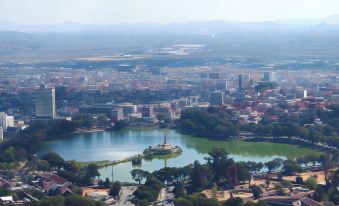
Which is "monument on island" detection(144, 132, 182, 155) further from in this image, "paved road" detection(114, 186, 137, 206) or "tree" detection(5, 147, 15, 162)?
"paved road" detection(114, 186, 137, 206)

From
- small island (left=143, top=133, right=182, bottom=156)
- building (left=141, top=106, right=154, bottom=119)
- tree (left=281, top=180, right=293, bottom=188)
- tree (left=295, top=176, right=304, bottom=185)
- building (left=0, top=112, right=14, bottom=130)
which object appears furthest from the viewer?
building (left=141, top=106, right=154, bottom=119)

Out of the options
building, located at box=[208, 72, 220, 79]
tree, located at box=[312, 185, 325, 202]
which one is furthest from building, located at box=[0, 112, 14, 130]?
building, located at box=[208, 72, 220, 79]

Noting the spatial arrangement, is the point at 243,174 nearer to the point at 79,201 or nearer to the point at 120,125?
the point at 79,201

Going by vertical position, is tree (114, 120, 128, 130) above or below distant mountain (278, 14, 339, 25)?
below

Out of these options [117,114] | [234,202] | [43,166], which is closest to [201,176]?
[234,202]

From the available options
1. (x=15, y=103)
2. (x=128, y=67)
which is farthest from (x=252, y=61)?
(x=15, y=103)

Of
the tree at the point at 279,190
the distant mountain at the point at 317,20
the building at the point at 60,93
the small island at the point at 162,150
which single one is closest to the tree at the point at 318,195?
the tree at the point at 279,190

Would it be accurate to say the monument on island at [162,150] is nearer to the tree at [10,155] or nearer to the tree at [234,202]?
the tree at [10,155]

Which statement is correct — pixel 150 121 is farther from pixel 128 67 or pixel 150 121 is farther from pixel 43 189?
pixel 128 67
